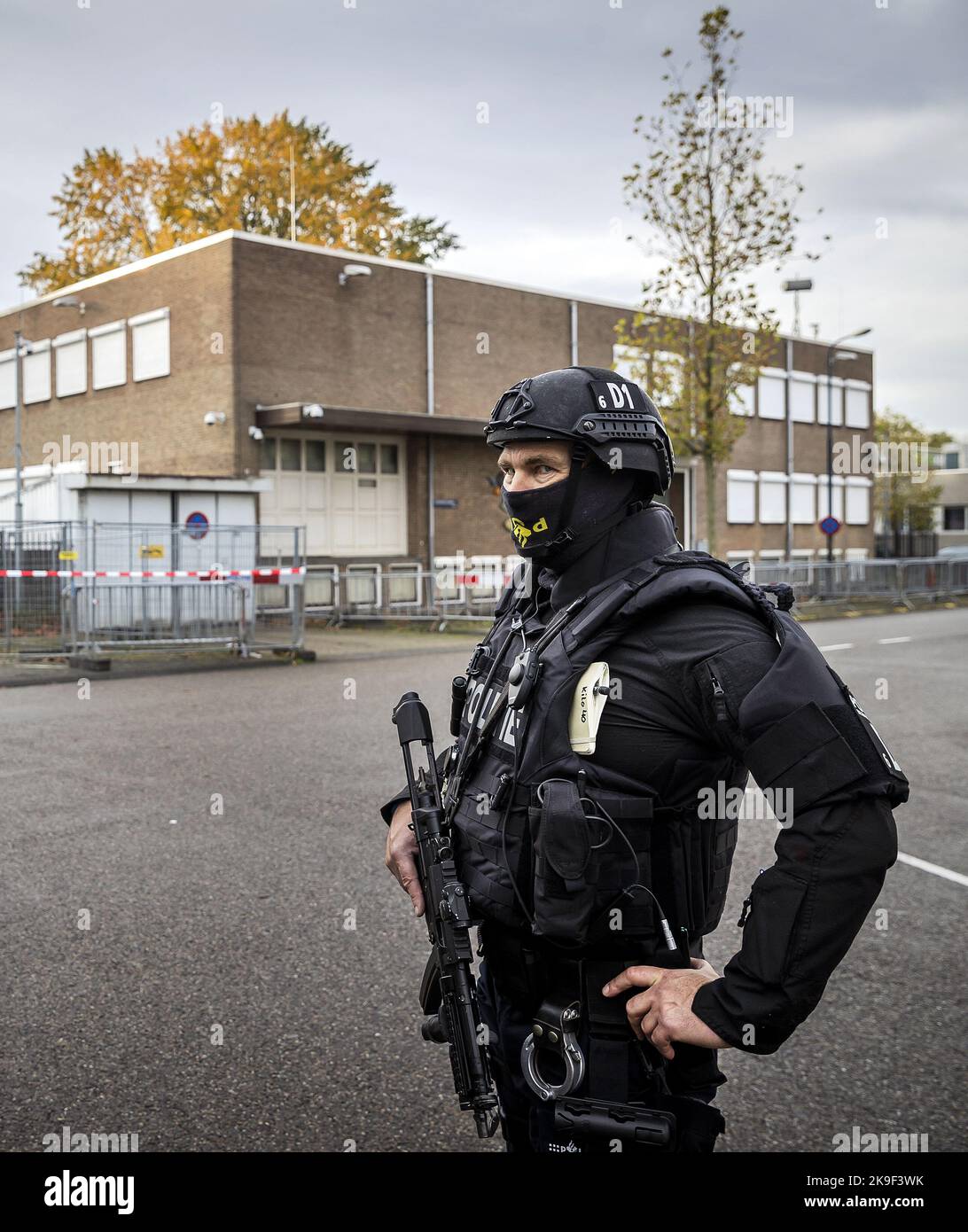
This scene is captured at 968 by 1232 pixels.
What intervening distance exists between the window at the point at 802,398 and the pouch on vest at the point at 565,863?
138 feet

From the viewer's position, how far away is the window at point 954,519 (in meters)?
77.2

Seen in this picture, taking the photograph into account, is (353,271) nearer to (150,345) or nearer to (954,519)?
(150,345)

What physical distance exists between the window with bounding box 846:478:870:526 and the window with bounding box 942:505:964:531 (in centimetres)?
3446

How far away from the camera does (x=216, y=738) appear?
9.88 metres

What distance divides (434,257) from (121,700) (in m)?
33.4

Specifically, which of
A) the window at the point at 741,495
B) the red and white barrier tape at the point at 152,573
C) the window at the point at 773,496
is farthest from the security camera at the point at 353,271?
the window at the point at 773,496

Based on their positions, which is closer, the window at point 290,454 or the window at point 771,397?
the window at point 290,454

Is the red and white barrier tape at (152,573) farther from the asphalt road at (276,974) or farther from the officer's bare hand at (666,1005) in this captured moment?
the officer's bare hand at (666,1005)

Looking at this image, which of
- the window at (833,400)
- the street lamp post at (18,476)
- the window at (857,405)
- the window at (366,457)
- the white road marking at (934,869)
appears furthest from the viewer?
the window at (857,405)

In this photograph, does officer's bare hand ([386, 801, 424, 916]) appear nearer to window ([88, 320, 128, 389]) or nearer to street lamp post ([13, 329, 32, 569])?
street lamp post ([13, 329, 32, 569])

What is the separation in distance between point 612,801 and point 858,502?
45848mm
